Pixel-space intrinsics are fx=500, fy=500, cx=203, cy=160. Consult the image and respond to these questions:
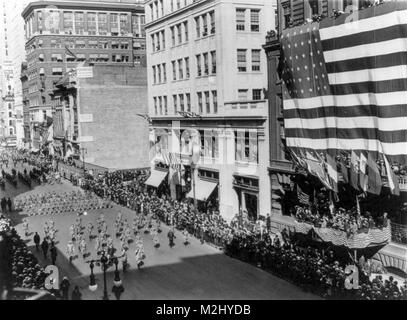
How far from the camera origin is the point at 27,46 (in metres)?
91.7

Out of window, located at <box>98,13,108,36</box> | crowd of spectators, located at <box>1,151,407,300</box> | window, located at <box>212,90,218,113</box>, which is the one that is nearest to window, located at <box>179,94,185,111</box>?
window, located at <box>212,90,218,113</box>

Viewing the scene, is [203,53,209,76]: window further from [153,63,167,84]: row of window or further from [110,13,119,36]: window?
[110,13,119,36]: window

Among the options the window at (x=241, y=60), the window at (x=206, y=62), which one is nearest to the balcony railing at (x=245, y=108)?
the window at (x=241, y=60)

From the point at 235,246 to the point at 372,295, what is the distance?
1078 cm

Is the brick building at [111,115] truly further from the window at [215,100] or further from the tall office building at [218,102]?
the window at [215,100]

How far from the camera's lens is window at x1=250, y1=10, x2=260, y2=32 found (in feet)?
140

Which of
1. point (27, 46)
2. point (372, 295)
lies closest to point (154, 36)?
point (372, 295)

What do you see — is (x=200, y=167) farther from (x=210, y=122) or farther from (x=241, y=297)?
(x=241, y=297)

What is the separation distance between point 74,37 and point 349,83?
58.8 meters

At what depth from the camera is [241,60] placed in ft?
142

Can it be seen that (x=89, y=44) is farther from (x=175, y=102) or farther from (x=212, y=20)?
(x=212, y=20)

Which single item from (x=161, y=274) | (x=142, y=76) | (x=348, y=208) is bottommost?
(x=161, y=274)

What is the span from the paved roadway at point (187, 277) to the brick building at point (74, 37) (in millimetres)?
39914

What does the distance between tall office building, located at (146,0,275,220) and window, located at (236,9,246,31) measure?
0.27 ft
